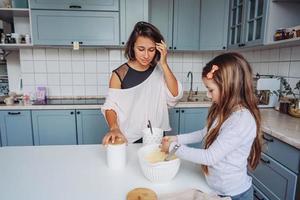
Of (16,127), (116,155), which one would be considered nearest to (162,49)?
(116,155)

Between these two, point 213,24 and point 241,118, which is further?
point 213,24

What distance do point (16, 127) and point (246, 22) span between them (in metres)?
2.48

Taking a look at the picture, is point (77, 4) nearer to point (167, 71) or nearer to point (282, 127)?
point (167, 71)

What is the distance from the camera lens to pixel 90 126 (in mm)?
2453

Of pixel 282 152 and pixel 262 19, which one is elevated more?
pixel 262 19

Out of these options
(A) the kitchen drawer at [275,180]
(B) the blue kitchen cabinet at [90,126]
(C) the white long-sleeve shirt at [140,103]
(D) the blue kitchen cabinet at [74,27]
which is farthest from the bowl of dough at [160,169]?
(D) the blue kitchen cabinet at [74,27]

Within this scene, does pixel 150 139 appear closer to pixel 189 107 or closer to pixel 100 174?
pixel 100 174

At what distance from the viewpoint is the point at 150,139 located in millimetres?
1112

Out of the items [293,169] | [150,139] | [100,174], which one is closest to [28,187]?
[100,174]

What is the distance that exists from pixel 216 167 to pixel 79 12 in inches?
84.7

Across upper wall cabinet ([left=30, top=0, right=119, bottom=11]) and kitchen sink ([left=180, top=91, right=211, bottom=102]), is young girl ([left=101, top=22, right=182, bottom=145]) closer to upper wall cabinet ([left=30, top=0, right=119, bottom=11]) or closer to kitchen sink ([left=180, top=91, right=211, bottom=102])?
upper wall cabinet ([left=30, top=0, right=119, bottom=11])

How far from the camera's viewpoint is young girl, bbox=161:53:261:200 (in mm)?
778

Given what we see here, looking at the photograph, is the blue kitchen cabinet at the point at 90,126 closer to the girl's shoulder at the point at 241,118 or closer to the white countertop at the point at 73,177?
the white countertop at the point at 73,177

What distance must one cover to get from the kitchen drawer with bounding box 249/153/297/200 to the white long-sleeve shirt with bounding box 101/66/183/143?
2.22 ft
